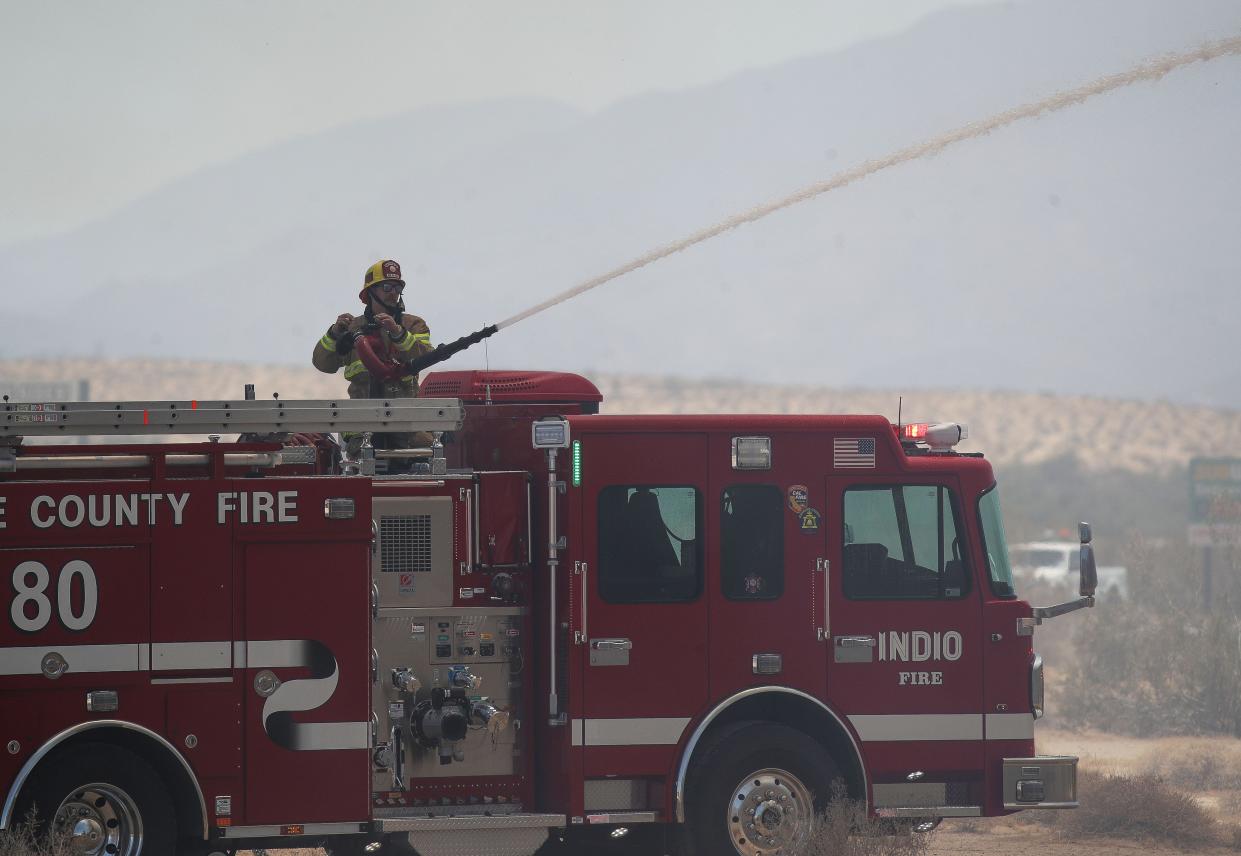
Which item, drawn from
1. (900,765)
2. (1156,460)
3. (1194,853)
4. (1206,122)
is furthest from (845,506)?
(1206,122)

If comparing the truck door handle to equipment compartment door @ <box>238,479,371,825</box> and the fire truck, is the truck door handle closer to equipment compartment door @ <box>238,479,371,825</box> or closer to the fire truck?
the fire truck

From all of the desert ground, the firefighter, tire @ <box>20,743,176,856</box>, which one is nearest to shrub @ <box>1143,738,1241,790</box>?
the desert ground

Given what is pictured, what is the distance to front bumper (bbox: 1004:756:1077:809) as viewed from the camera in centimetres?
1069

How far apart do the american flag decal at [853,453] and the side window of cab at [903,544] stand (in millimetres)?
141

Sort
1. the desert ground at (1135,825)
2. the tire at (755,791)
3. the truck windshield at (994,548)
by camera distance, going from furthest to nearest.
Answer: the desert ground at (1135,825)
the truck windshield at (994,548)
the tire at (755,791)

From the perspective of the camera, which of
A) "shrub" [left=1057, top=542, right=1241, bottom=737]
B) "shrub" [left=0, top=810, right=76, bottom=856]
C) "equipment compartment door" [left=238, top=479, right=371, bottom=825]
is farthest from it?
"shrub" [left=1057, top=542, right=1241, bottom=737]

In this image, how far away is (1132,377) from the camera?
178625 mm

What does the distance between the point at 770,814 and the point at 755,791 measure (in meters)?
0.17

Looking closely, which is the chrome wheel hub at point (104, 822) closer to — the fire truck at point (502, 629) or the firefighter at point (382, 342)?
the fire truck at point (502, 629)

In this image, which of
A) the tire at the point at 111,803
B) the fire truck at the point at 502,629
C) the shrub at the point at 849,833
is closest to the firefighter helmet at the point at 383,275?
the fire truck at the point at 502,629

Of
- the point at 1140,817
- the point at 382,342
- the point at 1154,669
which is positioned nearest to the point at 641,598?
the point at 382,342

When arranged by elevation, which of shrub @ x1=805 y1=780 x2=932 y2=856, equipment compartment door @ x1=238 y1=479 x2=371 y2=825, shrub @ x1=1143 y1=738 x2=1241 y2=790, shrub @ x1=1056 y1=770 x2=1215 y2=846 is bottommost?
shrub @ x1=1143 y1=738 x2=1241 y2=790

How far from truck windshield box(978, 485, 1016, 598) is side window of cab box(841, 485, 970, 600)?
16 cm

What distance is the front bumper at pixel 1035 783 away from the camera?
1069cm
